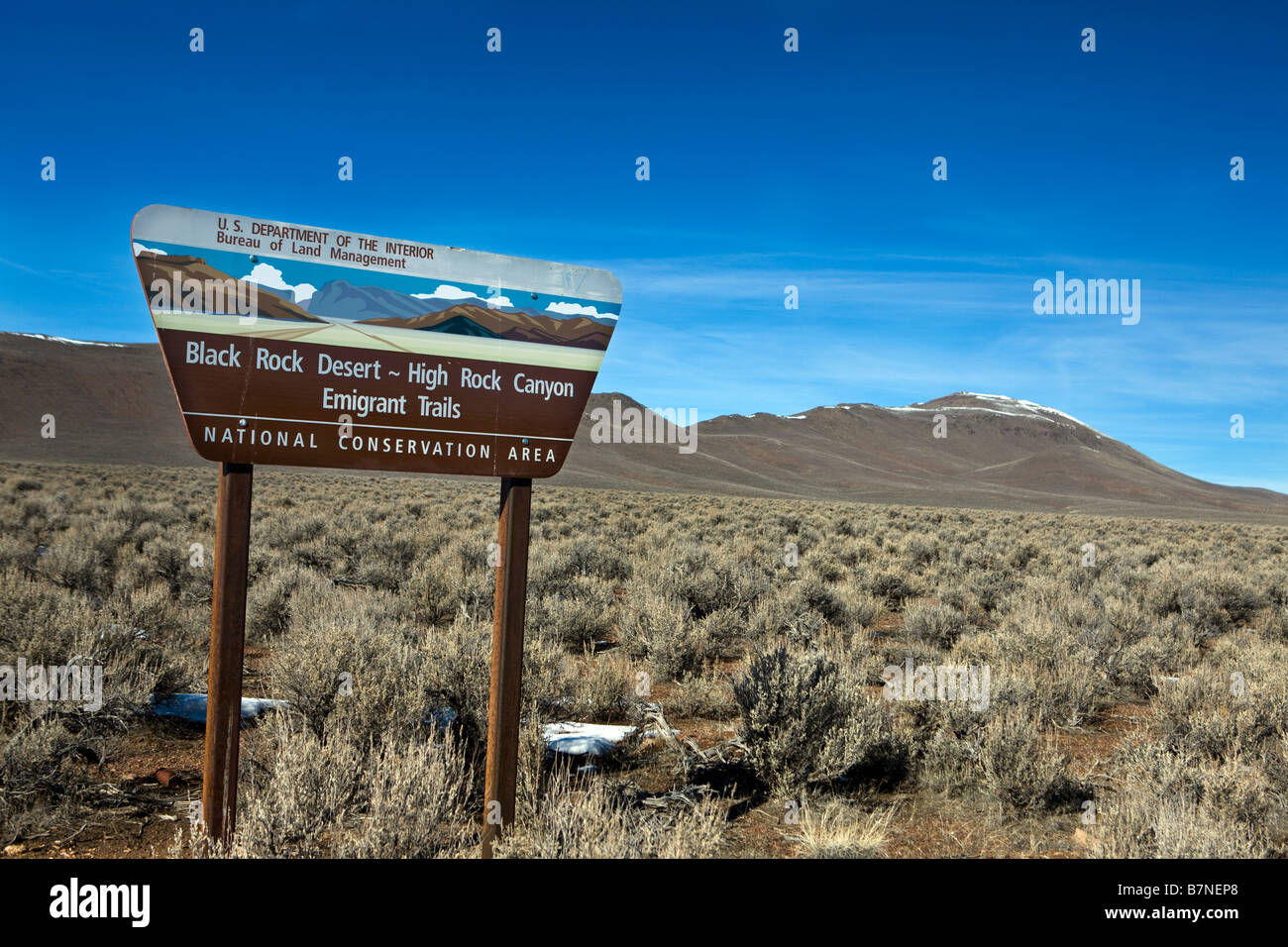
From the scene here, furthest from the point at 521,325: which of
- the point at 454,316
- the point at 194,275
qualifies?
the point at 194,275

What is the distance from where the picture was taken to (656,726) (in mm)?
5680

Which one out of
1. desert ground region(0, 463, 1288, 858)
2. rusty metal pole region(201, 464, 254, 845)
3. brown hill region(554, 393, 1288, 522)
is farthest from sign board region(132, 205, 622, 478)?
brown hill region(554, 393, 1288, 522)

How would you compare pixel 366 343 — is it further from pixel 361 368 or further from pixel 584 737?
pixel 584 737

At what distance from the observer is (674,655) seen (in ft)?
24.2

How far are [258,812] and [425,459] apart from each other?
5.37ft

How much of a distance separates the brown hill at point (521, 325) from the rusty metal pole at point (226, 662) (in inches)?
39.4

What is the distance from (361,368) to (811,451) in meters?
114

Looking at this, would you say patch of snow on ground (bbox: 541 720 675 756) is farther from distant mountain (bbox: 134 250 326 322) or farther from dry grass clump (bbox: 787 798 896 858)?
distant mountain (bbox: 134 250 326 322)

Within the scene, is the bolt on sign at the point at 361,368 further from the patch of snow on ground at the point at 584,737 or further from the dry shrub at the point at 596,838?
the patch of snow on ground at the point at 584,737

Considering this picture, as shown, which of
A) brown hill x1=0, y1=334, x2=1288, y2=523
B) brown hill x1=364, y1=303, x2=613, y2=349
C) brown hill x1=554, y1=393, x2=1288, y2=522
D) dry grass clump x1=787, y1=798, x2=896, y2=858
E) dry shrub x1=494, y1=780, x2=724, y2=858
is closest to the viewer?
dry shrub x1=494, y1=780, x2=724, y2=858

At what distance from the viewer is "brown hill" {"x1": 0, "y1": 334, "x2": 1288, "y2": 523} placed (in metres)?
75.9

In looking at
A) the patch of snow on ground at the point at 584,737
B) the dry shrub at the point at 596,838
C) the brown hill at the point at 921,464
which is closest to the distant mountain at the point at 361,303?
the dry shrub at the point at 596,838

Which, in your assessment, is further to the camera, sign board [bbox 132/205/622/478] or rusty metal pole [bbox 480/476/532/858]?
rusty metal pole [bbox 480/476/532/858]
